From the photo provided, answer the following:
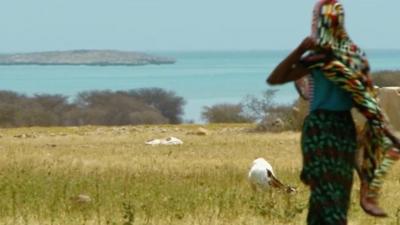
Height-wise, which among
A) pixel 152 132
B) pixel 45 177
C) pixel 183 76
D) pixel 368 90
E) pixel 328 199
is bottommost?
pixel 183 76

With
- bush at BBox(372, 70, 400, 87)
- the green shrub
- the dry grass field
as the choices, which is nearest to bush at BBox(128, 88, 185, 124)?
the green shrub

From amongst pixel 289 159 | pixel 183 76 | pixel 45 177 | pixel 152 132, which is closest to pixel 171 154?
pixel 289 159

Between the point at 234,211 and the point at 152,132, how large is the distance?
73.0ft

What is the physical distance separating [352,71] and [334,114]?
296 millimetres

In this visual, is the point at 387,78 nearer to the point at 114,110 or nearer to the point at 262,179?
the point at 114,110

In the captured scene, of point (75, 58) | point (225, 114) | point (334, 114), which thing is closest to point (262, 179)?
point (334, 114)

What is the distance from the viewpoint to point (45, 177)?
13.3m

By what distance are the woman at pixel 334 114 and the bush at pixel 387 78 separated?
→ 35.5m

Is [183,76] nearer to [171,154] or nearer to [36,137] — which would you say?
[36,137]

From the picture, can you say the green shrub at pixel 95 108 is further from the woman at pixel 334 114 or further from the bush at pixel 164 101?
the woman at pixel 334 114

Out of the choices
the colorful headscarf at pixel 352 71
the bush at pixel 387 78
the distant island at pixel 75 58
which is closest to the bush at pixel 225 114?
the bush at pixel 387 78

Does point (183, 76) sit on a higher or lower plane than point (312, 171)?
lower

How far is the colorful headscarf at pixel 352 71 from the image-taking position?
6873mm

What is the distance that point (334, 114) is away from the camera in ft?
22.9
